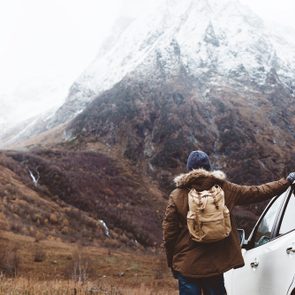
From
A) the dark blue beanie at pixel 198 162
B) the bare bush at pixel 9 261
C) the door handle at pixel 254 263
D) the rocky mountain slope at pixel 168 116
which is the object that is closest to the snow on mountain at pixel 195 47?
the rocky mountain slope at pixel 168 116

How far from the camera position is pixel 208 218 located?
4.18 metres

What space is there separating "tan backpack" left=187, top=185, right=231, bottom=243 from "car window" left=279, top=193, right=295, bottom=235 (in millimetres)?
438

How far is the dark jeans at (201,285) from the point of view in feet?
14.3

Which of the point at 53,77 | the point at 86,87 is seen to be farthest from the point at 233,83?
the point at 53,77

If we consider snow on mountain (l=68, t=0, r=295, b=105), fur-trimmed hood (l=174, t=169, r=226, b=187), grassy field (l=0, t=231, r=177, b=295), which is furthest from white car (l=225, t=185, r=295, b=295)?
snow on mountain (l=68, t=0, r=295, b=105)

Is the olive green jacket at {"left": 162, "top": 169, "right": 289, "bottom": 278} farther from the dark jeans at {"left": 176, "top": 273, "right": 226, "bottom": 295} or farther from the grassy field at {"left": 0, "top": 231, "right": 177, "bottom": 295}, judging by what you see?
the grassy field at {"left": 0, "top": 231, "right": 177, "bottom": 295}

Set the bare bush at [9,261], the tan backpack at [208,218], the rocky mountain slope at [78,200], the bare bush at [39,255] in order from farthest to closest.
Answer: the rocky mountain slope at [78,200] → the bare bush at [39,255] → the bare bush at [9,261] → the tan backpack at [208,218]

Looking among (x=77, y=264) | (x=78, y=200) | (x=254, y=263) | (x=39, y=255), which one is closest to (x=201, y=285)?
(x=254, y=263)

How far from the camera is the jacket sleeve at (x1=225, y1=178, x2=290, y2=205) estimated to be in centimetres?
446

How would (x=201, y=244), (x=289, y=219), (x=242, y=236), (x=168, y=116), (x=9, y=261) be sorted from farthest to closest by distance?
(x=168, y=116) < (x=9, y=261) < (x=242, y=236) < (x=201, y=244) < (x=289, y=219)

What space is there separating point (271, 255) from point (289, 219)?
0.35 m

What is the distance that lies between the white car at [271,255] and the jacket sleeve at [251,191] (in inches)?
4.0

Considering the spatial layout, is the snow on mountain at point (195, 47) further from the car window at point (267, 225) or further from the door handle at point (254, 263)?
the door handle at point (254, 263)

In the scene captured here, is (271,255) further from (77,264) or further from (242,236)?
(77,264)
